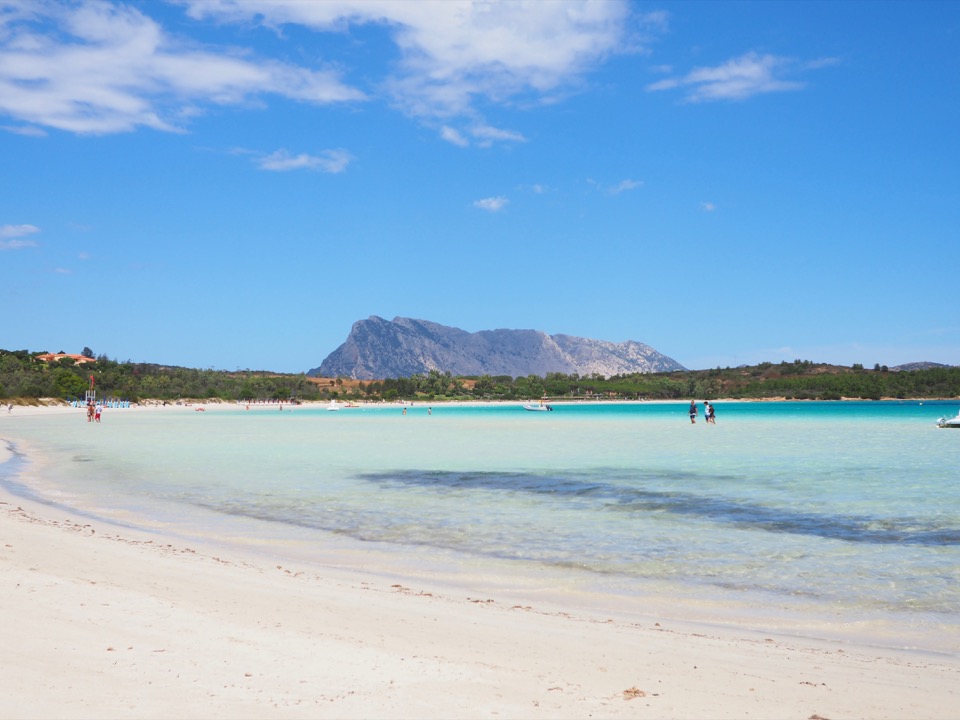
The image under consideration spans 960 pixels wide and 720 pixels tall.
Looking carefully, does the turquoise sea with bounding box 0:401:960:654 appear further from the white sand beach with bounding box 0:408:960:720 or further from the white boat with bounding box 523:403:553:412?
the white boat with bounding box 523:403:553:412

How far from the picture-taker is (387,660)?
20.0 feet

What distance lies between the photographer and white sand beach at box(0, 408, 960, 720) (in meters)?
5.09

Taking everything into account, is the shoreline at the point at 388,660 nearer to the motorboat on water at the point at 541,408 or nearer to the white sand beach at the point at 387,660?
the white sand beach at the point at 387,660

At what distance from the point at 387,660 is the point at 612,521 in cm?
1011

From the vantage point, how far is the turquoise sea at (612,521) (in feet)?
31.3

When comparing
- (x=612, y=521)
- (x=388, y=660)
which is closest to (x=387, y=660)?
(x=388, y=660)

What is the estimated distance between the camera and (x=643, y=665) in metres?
6.30

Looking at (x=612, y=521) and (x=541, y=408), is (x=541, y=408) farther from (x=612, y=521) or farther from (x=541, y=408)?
(x=612, y=521)

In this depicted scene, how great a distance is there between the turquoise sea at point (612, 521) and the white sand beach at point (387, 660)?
4.23 ft

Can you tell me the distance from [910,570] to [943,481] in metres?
14.1

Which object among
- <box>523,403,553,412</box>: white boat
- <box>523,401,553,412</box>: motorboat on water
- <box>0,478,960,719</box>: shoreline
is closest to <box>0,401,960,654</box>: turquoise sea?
<box>0,478,960,719</box>: shoreline

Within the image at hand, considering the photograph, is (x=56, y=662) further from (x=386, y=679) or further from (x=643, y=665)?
(x=643, y=665)

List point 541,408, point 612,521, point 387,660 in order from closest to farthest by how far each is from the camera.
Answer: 1. point 387,660
2. point 612,521
3. point 541,408

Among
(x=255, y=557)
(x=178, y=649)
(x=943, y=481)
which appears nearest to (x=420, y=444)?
(x=943, y=481)
